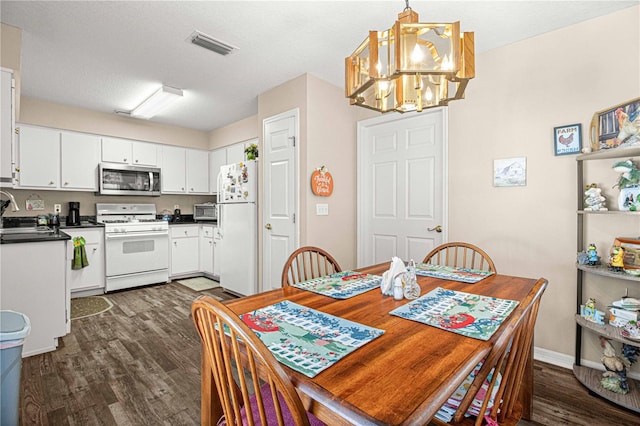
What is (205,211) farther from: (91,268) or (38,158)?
(38,158)

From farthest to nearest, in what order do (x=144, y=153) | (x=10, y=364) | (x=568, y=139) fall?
1. (x=144, y=153)
2. (x=568, y=139)
3. (x=10, y=364)

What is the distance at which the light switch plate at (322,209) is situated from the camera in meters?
3.24

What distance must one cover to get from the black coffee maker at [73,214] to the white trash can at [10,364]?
3.37 metres

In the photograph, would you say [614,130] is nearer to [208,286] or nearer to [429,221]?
[429,221]

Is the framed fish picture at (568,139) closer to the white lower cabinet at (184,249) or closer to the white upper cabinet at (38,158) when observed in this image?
the white lower cabinet at (184,249)

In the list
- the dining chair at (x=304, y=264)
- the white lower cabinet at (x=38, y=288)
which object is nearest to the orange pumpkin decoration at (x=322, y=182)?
the dining chair at (x=304, y=264)

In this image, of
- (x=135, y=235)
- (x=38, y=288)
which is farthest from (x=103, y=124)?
(x=38, y=288)

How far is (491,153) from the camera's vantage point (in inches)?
103

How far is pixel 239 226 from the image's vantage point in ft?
12.8

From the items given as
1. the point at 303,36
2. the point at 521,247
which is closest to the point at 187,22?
the point at 303,36

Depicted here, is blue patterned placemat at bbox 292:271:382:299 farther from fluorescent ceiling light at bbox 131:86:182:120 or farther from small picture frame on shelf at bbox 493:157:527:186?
fluorescent ceiling light at bbox 131:86:182:120

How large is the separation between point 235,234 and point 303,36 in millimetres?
2435

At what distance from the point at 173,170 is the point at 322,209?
10.0 feet

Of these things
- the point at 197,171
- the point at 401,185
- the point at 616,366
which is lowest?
the point at 616,366
